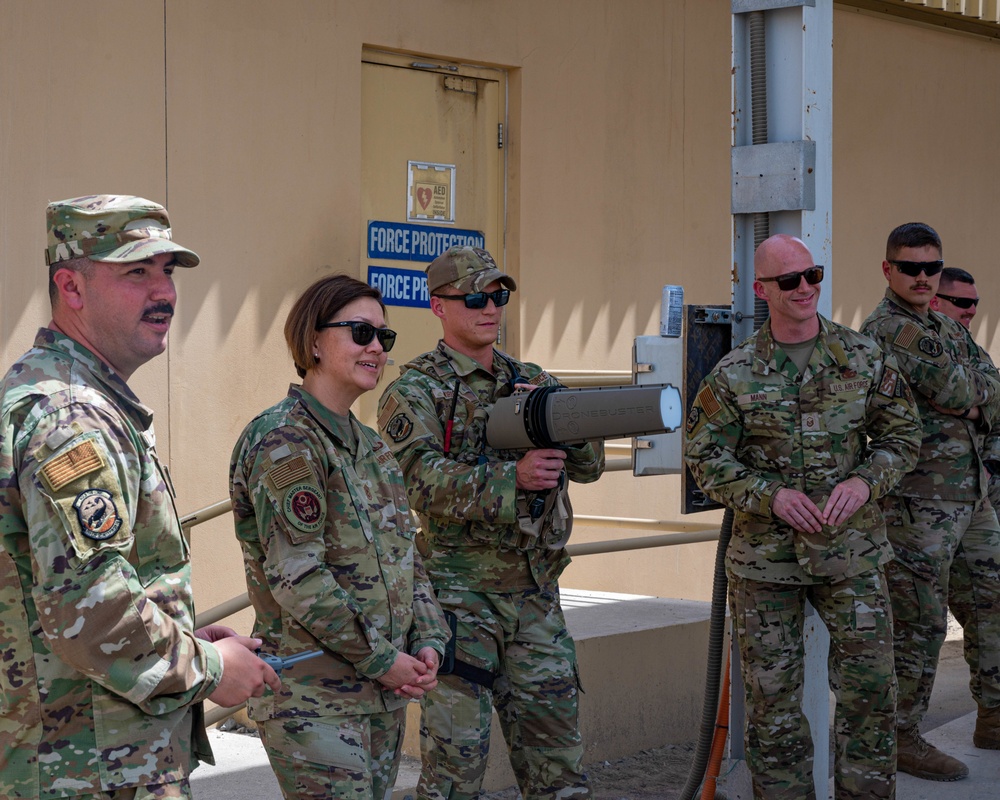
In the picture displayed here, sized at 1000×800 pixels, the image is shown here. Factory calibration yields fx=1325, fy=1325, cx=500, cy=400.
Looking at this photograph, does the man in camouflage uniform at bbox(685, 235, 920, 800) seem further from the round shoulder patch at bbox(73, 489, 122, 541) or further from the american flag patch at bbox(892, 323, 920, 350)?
the round shoulder patch at bbox(73, 489, 122, 541)

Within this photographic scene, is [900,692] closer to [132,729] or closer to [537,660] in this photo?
[537,660]

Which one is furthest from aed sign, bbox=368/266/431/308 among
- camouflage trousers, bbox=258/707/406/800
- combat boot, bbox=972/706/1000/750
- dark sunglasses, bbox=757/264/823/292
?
camouflage trousers, bbox=258/707/406/800

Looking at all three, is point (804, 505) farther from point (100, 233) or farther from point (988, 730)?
point (100, 233)

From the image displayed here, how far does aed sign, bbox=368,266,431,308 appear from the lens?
6.80m

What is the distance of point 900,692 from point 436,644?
274cm

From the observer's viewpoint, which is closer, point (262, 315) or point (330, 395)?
point (330, 395)

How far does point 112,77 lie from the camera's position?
5.84 metres

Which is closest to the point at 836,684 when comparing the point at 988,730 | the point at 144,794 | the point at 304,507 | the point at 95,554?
the point at 988,730

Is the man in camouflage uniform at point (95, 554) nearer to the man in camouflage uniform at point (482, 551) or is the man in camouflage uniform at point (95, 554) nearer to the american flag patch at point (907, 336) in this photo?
the man in camouflage uniform at point (482, 551)

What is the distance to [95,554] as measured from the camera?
2.24 metres

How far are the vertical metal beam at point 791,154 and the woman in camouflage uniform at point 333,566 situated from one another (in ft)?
5.96

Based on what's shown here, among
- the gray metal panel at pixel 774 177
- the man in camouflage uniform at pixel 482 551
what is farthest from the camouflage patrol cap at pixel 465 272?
the gray metal panel at pixel 774 177

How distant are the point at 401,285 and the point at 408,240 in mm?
239

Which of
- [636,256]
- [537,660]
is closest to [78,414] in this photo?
[537,660]
